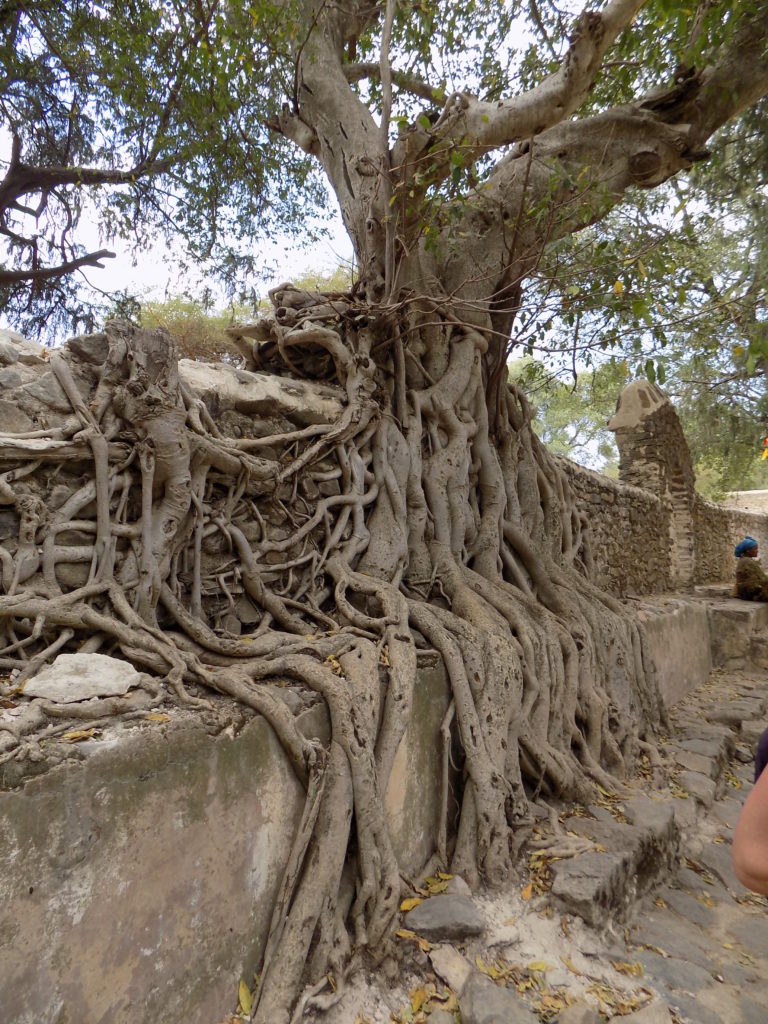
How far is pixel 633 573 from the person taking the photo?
23.8ft

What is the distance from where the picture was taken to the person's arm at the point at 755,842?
0.85 metres

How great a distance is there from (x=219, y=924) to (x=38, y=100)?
290 inches

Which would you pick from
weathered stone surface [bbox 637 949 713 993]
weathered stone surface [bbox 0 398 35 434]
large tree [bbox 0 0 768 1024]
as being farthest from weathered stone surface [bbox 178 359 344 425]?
weathered stone surface [bbox 637 949 713 993]

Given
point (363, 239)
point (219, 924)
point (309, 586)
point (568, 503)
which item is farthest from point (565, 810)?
point (363, 239)

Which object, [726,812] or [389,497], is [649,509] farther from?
[389,497]

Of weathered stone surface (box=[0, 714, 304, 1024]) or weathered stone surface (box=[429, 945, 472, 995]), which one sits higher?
weathered stone surface (box=[0, 714, 304, 1024])

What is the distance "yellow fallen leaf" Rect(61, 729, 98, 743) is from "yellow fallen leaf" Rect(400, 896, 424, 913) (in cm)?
133

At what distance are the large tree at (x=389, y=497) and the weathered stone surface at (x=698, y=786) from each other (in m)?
0.31

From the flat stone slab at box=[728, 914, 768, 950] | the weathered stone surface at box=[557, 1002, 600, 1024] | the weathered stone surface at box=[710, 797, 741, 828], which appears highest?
the weathered stone surface at box=[557, 1002, 600, 1024]

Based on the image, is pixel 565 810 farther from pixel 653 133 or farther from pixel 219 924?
pixel 653 133

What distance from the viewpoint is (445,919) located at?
2.21 m

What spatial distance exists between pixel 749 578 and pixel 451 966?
23.0ft

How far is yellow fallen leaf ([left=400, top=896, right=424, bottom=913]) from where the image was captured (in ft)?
7.45

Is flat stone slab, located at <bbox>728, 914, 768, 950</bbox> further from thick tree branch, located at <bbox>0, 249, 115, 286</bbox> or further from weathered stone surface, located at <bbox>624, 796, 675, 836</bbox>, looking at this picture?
thick tree branch, located at <bbox>0, 249, 115, 286</bbox>
